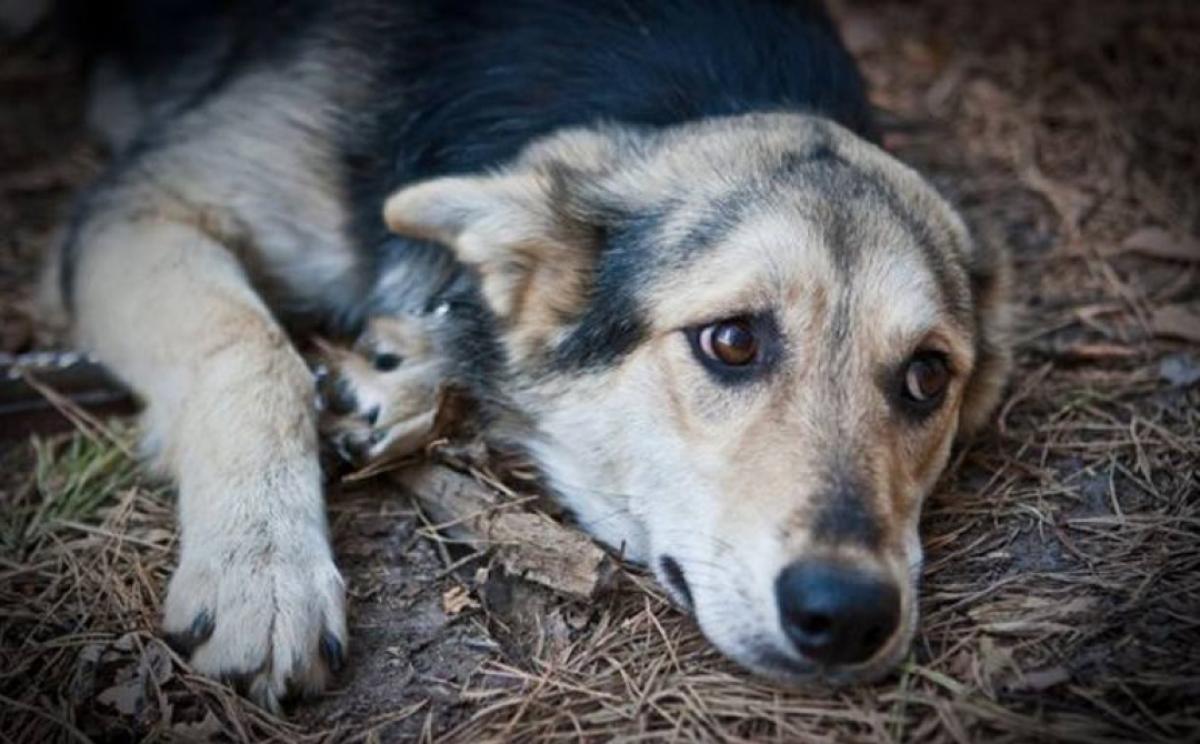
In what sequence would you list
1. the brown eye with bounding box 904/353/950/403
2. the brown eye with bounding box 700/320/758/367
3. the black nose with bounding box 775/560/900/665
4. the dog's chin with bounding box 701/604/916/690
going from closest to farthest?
the black nose with bounding box 775/560/900/665, the dog's chin with bounding box 701/604/916/690, the brown eye with bounding box 700/320/758/367, the brown eye with bounding box 904/353/950/403

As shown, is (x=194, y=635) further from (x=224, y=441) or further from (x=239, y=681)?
(x=224, y=441)

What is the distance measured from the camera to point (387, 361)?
4.20m

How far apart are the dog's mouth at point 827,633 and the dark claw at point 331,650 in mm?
885

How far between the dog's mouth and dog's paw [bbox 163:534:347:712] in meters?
0.92

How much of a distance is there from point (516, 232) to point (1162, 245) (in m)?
2.63

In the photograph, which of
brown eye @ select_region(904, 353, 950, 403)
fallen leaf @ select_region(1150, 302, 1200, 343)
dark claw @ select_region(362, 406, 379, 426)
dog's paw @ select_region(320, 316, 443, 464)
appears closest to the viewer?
brown eye @ select_region(904, 353, 950, 403)

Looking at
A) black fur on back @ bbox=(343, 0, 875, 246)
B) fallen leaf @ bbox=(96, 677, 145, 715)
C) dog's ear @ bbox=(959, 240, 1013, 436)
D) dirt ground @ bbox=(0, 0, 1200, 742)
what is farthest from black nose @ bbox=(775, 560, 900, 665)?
black fur on back @ bbox=(343, 0, 875, 246)

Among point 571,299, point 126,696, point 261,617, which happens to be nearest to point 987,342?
point 571,299

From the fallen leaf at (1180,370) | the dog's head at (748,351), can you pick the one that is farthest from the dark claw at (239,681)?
the fallen leaf at (1180,370)

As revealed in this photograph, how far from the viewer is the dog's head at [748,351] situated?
2.98 m

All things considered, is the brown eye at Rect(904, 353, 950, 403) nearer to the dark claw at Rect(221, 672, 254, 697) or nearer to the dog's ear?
the dog's ear

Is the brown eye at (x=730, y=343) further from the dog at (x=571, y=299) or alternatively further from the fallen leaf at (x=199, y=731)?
the fallen leaf at (x=199, y=731)

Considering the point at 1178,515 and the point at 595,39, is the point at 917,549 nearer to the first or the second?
the point at 1178,515

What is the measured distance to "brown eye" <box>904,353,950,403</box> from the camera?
3461 millimetres
